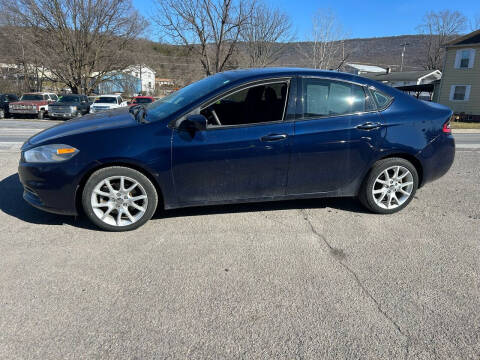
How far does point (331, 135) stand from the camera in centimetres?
359

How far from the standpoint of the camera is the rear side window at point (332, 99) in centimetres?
361

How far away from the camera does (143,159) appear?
326cm

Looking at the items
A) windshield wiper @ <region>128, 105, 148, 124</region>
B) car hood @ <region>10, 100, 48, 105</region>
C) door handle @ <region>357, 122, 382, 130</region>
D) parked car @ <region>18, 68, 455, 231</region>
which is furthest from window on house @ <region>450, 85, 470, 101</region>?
windshield wiper @ <region>128, 105, 148, 124</region>

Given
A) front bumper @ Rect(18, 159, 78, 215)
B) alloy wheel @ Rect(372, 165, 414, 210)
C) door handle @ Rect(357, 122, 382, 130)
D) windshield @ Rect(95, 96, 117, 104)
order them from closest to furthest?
front bumper @ Rect(18, 159, 78, 215) < door handle @ Rect(357, 122, 382, 130) < alloy wheel @ Rect(372, 165, 414, 210) < windshield @ Rect(95, 96, 117, 104)

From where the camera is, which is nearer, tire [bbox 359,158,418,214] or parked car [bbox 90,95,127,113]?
tire [bbox 359,158,418,214]

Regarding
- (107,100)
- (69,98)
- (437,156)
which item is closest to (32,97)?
(69,98)

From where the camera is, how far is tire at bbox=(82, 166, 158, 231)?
3271mm

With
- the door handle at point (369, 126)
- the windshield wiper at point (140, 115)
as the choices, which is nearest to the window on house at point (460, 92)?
the door handle at point (369, 126)

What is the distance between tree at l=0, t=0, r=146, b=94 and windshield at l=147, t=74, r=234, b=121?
1288 inches

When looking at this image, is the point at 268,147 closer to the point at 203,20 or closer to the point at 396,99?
the point at 396,99

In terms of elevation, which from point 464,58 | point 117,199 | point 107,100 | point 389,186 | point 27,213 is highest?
point 464,58

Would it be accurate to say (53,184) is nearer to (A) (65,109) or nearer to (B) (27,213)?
(B) (27,213)

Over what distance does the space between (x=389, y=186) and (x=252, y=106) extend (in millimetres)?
1903

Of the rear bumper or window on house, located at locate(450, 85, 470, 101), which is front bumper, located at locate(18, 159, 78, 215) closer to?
the rear bumper
